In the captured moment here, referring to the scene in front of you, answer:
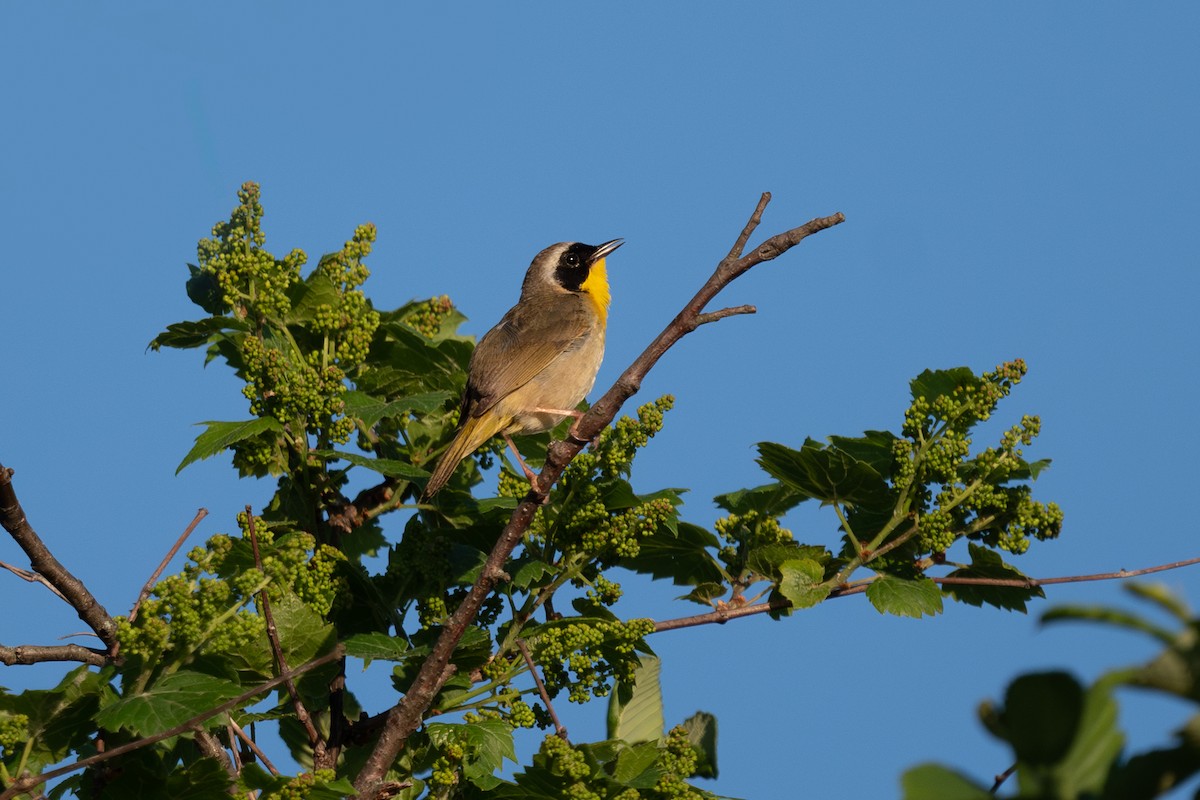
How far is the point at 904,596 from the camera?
354cm

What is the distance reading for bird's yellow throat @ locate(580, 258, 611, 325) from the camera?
701cm

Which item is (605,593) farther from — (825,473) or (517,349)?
(517,349)

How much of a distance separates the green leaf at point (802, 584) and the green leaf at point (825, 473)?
267 millimetres

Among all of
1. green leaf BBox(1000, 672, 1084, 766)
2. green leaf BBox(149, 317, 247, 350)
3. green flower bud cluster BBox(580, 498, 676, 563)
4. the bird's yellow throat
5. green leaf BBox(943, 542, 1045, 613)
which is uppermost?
the bird's yellow throat

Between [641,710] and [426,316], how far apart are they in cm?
182

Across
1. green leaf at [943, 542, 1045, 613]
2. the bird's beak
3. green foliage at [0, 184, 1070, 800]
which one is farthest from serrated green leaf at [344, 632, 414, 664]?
the bird's beak

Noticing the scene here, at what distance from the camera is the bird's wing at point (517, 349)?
16.2 ft

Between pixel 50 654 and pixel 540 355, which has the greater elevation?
pixel 540 355

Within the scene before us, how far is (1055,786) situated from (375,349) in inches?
151

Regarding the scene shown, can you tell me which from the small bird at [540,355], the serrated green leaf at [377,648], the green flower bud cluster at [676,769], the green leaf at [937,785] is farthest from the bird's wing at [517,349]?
the green leaf at [937,785]

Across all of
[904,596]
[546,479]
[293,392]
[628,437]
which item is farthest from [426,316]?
[904,596]

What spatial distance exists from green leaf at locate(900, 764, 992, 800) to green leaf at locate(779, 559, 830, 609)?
8.88 ft

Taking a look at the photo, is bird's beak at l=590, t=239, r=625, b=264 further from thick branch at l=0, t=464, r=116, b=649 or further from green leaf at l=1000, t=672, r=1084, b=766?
green leaf at l=1000, t=672, r=1084, b=766

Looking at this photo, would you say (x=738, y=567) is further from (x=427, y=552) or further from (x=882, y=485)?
(x=427, y=552)
